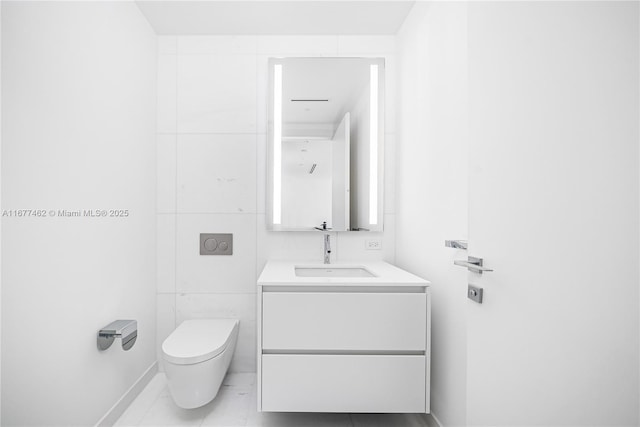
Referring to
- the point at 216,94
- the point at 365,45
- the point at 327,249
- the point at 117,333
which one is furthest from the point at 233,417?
the point at 365,45

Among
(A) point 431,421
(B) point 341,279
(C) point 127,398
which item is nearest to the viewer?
(B) point 341,279

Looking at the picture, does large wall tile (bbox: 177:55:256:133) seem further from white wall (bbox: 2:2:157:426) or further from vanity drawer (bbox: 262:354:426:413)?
vanity drawer (bbox: 262:354:426:413)

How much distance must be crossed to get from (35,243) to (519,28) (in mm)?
1617

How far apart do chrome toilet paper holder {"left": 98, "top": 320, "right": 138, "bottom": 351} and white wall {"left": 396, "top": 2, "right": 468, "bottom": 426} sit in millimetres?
1428

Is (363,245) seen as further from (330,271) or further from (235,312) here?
(235,312)

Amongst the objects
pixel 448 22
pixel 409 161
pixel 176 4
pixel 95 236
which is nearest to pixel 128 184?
pixel 95 236

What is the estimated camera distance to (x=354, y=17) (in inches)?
75.1

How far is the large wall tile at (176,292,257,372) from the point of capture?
206cm

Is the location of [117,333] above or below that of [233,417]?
above

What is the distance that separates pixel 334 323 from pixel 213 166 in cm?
125

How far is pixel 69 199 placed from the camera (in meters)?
1.29

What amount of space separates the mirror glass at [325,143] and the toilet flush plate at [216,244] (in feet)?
0.96

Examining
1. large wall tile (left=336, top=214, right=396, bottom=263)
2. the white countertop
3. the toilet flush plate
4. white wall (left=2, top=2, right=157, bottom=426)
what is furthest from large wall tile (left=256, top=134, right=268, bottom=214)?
white wall (left=2, top=2, right=157, bottom=426)

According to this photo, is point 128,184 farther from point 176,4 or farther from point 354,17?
point 354,17
